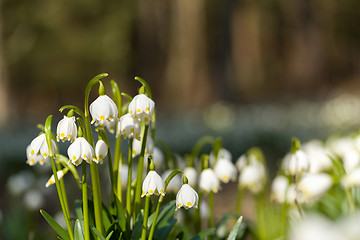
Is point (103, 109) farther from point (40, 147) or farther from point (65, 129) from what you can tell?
point (40, 147)

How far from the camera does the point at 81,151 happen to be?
1.71 metres

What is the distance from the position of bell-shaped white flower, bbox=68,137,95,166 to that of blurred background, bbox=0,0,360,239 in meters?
5.88

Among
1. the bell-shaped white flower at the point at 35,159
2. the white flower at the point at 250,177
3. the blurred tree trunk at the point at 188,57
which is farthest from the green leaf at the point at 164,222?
the blurred tree trunk at the point at 188,57

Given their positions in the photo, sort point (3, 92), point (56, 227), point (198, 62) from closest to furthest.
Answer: point (56, 227) → point (3, 92) → point (198, 62)

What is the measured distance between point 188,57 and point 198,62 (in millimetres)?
839

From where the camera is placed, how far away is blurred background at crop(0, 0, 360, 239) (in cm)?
919

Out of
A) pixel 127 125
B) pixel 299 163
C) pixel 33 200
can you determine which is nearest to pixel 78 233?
pixel 127 125

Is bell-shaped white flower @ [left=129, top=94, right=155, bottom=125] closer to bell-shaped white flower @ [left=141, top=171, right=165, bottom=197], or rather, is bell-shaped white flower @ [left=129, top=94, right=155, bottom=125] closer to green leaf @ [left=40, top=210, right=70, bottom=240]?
bell-shaped white flower @ [left=141, top=171, right=165, bottom=197]

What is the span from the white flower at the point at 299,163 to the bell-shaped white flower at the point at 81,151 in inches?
34.7

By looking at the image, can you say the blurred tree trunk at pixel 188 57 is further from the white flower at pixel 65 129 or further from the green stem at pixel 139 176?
the white flower at pixel 65 129

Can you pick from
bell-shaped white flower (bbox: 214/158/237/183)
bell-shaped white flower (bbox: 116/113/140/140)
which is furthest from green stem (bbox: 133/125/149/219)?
bell-shaped white flower (bbox: 214/158/237/183)

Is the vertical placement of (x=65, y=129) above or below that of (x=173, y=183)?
above

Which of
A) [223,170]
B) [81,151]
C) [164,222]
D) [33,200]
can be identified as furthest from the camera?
[33,200]

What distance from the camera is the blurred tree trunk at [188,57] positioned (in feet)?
59.7
